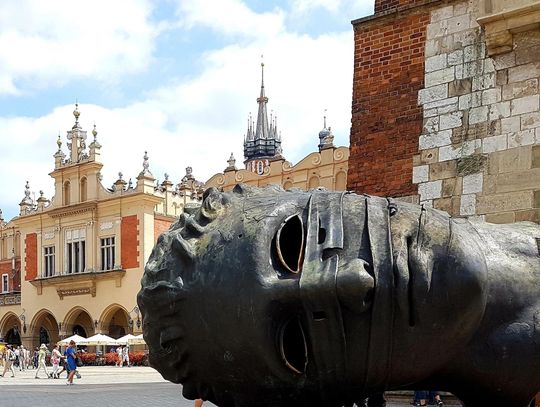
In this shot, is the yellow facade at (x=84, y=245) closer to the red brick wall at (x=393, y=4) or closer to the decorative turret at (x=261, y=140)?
the red brick wall at (x=393, y=4)

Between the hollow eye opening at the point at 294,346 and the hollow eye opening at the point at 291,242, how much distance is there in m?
0.11

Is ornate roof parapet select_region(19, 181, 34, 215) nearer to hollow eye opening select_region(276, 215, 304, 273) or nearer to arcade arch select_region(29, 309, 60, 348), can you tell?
arcade arch select_region(29, 309, 60, 348)

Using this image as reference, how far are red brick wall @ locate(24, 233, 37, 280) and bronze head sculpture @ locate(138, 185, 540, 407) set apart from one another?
143ft

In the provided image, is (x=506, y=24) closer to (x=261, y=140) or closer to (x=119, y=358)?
(x=119, y=358)

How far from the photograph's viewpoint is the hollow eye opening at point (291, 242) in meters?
1.54

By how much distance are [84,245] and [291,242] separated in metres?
40.8

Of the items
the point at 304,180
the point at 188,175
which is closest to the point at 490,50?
the point at 304,180

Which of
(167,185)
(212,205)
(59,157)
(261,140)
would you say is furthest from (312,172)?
(261,140)

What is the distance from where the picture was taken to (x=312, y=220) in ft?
5.08

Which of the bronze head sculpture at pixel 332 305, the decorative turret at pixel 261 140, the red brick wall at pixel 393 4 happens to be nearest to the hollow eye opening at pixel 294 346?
the bronze head sculpture at pixel 332 305

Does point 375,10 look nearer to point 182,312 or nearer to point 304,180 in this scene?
point 182,312

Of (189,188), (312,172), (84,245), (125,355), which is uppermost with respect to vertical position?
(312,172)

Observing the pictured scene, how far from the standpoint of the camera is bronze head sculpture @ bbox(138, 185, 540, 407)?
4.83 feet

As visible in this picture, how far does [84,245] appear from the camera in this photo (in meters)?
41.1
